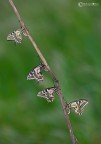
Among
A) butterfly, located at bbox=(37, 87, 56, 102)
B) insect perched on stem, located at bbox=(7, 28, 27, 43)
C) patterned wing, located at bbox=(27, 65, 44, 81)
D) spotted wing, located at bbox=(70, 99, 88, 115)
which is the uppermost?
insect perched on stem, located at bbox=(7, 28, 27, 43)

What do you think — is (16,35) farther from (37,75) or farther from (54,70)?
(54,70)

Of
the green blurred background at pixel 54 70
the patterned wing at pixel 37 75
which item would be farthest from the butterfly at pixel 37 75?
the green blurred background at pixel 54 70

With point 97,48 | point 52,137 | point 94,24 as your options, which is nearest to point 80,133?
point 52,137

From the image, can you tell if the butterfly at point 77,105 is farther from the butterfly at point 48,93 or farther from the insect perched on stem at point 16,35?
the insect perched on stem at point 16,35

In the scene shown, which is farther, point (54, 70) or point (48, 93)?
point (54, 70)

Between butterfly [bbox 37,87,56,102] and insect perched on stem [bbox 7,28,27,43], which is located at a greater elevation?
insect perched on stem [bbox 7,28,27,43]

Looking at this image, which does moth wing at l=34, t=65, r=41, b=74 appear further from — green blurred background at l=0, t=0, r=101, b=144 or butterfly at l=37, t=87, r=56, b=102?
green blurred background at l=0, t=0, r=101, b=144

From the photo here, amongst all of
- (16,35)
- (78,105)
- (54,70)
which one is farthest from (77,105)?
(54,70)

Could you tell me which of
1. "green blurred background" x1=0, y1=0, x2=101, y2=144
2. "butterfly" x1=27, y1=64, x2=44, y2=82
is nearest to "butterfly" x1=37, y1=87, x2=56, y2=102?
"butterfly" x1=27, y1=64, x2=44, y2=82

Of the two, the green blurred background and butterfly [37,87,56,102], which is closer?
butterfly [37,87,56,102]
